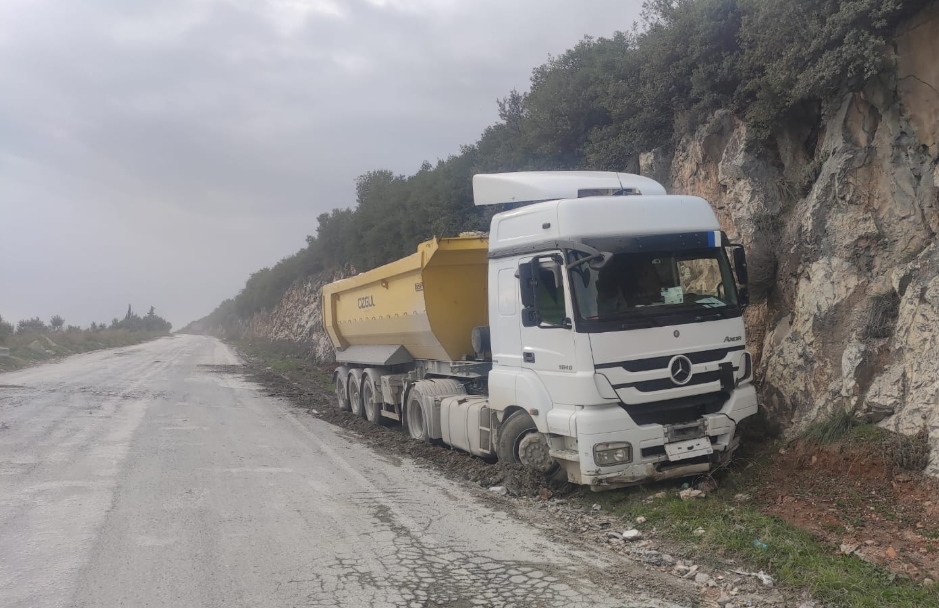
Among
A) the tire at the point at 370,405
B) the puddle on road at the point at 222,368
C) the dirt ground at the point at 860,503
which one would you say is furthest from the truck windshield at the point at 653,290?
the puddle on road at the point at 222,368

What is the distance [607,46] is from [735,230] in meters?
7.64

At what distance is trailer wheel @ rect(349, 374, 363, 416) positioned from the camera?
14.8 m

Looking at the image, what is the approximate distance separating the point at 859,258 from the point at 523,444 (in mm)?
4757

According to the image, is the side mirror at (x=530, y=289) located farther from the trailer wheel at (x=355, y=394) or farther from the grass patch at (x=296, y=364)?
the grass patch at (x=296, y=364)

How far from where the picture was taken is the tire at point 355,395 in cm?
1476

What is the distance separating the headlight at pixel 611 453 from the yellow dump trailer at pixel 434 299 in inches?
164

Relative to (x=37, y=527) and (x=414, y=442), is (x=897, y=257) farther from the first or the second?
(x=37, y=527)

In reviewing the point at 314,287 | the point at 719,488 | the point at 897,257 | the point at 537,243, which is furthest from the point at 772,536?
the point at 314,287

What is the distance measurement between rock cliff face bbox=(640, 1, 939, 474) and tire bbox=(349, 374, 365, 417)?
26.6 ft

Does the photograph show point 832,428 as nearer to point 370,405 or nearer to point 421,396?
point 421,396

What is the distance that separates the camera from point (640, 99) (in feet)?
43.7

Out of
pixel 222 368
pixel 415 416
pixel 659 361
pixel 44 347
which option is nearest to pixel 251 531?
pixel 659 361

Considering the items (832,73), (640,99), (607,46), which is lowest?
(832,73)

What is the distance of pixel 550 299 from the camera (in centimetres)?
727
